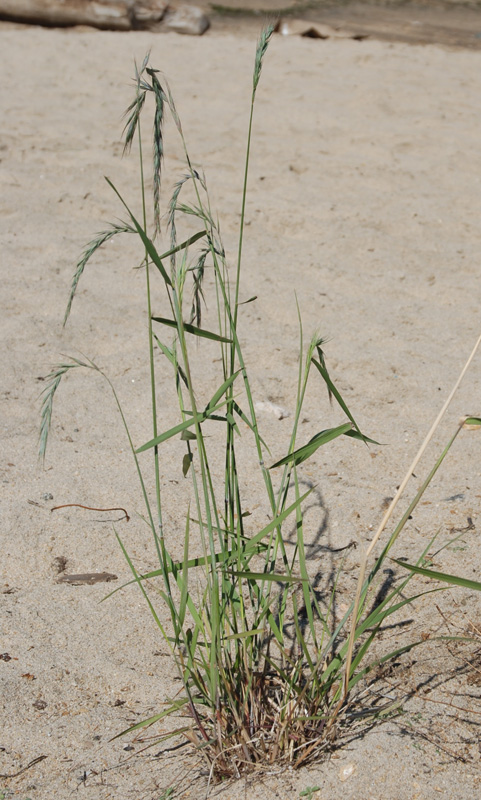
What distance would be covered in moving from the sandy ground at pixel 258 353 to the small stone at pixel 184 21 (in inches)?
46.6

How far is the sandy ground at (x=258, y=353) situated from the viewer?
57.1 inches

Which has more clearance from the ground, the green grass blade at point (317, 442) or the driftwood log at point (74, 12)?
the driftwood log at point (74, 12)

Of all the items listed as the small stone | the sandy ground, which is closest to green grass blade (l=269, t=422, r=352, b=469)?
the sandy ground

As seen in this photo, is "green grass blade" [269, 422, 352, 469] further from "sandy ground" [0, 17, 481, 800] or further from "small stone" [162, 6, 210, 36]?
"small stone" [162, 6, 210, 36]

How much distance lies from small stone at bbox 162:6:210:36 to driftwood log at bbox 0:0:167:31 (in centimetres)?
32

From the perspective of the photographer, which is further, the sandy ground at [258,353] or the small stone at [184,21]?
the small stone at [184,21]

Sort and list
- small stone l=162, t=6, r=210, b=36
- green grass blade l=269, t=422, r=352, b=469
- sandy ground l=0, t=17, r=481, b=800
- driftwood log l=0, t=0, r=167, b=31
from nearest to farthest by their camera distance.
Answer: green grass blade l=269, t=422, r=352, b=469 < sandy ground l=0, t=17, r=481, b=800 < driftwood log l=0, t=0, r=167, b=31 < small stone l=162, t=6, r=210, b=36

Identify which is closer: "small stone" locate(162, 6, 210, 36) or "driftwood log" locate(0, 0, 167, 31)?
"driftwood log" locate(0, 0, 167, 31)

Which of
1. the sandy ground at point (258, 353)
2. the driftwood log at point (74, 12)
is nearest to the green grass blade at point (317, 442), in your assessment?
the sandy ground at point (258, 353)

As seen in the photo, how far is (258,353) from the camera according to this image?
288cm

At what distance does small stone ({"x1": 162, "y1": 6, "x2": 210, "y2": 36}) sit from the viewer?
24.0 feet

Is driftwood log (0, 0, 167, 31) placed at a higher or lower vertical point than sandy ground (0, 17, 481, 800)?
higher

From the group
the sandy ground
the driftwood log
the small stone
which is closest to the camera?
the sandy ground

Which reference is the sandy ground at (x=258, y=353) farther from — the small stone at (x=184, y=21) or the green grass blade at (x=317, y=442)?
the small stone at (x=184, y=21)
